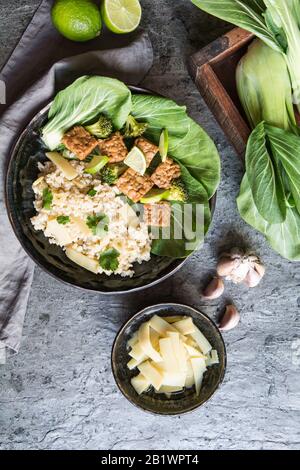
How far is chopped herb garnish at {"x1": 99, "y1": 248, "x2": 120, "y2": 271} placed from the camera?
222cm

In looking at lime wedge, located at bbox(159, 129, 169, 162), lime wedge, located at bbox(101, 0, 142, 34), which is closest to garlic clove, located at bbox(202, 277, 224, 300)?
lime wedge, located at bbox(159, 129, 169, 162)

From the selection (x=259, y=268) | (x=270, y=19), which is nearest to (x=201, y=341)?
(x=259, y=268)

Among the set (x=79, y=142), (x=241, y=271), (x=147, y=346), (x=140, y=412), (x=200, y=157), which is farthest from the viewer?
(x=140, y=412)

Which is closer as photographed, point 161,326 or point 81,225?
point 81,225

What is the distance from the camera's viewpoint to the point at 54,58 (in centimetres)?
229

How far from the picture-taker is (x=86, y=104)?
2070 millimetres

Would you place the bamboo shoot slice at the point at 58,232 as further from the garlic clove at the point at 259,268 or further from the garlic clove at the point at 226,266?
the garlic clove at the point at 259,268

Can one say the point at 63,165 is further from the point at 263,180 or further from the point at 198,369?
the point at 198,369

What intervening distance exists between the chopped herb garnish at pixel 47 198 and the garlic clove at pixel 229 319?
89cm

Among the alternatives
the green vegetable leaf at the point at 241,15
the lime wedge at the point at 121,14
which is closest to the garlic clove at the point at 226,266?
the green vegetable leaf at the point at 241,15

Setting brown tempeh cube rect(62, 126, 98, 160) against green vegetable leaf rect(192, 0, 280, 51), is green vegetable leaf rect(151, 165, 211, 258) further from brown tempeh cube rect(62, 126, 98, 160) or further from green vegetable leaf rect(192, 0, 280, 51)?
green vegetable leaf rect(192, 0, 280, 51)

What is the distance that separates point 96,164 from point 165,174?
0.87 feet
